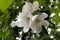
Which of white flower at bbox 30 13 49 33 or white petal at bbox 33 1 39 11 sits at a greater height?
white petal at bbox 33 1 39 11

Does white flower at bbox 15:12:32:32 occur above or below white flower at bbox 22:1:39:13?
below

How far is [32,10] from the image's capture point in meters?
0.59

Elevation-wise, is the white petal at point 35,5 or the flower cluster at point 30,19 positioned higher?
the white petal at point 35,5

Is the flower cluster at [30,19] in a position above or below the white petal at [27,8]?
below

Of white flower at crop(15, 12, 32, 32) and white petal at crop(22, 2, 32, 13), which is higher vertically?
white petal at crop(22, 2, 32, 13)

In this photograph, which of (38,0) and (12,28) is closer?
(38,0)

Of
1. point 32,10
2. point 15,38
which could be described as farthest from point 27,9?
point 15,38

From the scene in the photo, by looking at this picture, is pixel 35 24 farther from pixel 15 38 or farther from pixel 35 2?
pixel 15 38

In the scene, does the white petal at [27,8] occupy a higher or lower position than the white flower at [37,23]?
higher

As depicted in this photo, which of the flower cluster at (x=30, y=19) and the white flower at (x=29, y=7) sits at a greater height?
the white flower at (x=29, y=7)

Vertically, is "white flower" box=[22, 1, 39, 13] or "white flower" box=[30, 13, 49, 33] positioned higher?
"white flower" box=[22, 1, 39, 13]

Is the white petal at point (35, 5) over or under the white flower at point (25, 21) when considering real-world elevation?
over

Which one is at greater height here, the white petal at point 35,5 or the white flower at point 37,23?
the white petal at point 35,5

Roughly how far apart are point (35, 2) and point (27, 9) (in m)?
0.04
